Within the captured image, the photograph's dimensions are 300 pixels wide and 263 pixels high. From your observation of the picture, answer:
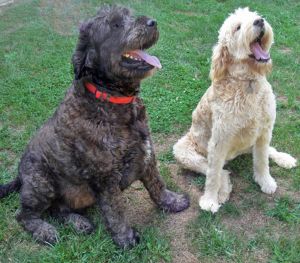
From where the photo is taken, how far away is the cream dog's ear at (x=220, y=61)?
3.81 m

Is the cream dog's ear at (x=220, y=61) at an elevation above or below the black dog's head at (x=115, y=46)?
below

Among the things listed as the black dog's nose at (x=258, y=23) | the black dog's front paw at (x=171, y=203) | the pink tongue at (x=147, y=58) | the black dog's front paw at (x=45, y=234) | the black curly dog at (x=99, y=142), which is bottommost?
the black dog's front paw at (x=45, y=234)

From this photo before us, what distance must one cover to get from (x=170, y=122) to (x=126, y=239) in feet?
6.51

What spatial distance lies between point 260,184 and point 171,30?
164 inches

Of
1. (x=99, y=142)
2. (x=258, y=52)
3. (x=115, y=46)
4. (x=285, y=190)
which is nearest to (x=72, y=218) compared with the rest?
(x=99, y=142)

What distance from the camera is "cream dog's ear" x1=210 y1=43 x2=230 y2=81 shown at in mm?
3807

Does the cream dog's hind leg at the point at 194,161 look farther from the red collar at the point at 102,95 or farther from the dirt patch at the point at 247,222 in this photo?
Result: the red collar at the point at 102,95

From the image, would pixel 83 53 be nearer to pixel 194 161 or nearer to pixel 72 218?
pixel 72 218

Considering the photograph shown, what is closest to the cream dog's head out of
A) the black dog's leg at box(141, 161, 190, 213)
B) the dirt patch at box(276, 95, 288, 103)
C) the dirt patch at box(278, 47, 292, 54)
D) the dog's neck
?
the dog's neck

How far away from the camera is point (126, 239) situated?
386cm

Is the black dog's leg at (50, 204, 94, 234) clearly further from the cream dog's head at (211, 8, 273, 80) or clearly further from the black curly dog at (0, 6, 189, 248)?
the cream dog's head at (211, 8, 273, 80)

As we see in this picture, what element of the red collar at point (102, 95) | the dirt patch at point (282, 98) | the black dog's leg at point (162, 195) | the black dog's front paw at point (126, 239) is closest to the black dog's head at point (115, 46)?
the red collar at point (102, 95)

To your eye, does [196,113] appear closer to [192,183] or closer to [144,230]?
[192,183]

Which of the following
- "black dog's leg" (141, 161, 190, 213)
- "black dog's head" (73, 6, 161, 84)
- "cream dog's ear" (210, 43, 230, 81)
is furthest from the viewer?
"black dog's leg" (141, 161, 190, 213)
